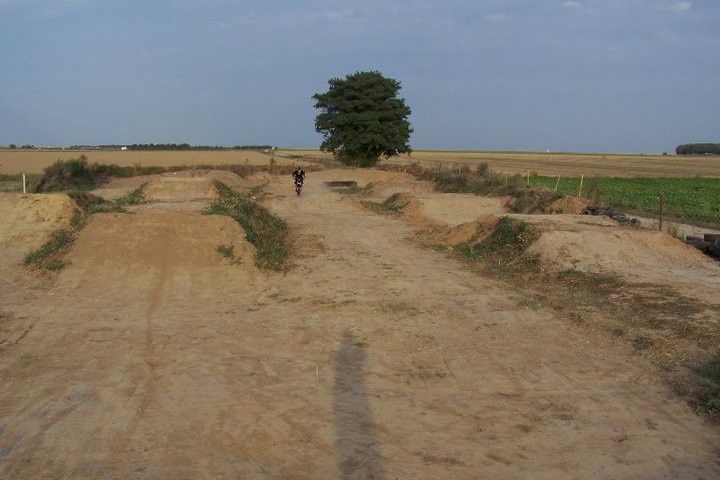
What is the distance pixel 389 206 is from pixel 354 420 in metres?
20.5

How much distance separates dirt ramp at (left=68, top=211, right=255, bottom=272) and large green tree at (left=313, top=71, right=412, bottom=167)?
33325 millimetres

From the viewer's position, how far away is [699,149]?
5285 inches

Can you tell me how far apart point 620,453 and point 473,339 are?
329 cm

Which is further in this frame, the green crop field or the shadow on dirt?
the green crop field

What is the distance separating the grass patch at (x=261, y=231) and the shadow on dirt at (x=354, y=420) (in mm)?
5562

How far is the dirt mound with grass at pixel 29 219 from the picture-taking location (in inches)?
557

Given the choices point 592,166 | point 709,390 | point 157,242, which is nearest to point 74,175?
point 157,242

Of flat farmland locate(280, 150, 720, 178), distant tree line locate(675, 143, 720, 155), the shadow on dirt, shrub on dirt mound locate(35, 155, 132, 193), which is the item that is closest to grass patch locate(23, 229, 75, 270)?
the shadow on dirt

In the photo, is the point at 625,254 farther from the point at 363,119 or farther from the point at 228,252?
the point at 363,119

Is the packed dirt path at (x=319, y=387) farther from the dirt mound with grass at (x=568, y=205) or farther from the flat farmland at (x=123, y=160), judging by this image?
the flat farmland at (x=123, y=160)

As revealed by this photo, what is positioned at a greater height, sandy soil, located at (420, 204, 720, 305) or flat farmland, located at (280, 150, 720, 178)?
flat farmland, located at (280, 150, 720, 178)

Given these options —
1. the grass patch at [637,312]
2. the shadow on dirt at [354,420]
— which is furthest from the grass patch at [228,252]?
the shadow on dirt at [354,420]

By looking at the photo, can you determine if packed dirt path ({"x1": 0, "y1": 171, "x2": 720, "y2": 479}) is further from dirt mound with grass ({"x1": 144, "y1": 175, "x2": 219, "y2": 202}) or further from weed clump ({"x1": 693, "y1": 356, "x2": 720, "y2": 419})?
dirt mound with grass ({"x1": 144, "y1": 175, "x2": 219, "y2": 202})

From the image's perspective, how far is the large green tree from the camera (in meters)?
46.5
